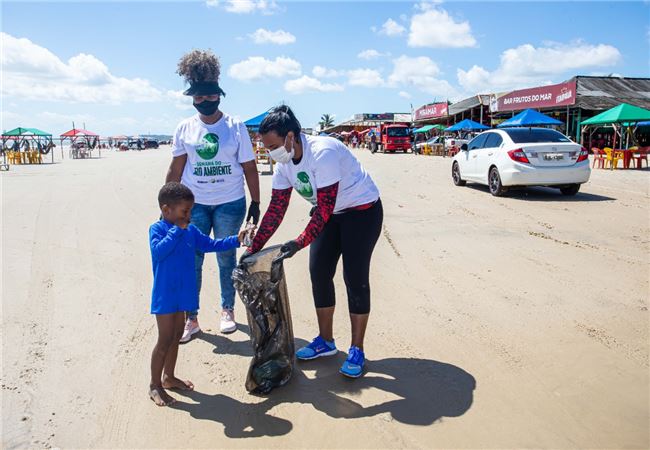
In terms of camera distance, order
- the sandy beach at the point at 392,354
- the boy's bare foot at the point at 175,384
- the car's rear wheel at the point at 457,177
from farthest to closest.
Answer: the car's rear wheel at the point at 457,177
the boy's bare foot at the point at 175,384
the sandy beach at the point at 392,354

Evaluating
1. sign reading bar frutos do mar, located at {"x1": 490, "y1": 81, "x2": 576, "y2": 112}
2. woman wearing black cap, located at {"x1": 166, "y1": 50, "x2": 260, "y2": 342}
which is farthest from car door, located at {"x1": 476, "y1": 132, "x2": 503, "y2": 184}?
sign reading bar frutos do mar, located at {"x1": 490, "y1": 81, "x2": 576, "y2": 112}

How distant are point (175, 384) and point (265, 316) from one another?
70 centimetres

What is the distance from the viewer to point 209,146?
3861 mm

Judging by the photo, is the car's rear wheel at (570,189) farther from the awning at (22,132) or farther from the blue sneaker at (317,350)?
the awning at (22,132)

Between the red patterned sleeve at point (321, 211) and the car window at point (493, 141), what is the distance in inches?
348

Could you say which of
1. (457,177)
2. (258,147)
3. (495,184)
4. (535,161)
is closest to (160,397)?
(535,161)

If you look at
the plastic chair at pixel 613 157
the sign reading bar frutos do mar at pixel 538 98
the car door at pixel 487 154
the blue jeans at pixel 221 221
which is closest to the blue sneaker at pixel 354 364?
the blue jeans at pixel 221 221

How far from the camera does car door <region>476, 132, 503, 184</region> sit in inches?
435

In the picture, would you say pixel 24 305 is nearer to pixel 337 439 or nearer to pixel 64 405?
pixel 64 405

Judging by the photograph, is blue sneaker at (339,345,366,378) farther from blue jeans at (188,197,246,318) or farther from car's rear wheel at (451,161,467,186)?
car's rear wheel at (451,161,467,186)

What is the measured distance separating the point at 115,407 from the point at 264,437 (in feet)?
3.14

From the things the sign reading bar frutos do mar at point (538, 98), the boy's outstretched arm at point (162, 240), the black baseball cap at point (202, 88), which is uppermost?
the sign reading bar frutos do mar at point (538, 98)

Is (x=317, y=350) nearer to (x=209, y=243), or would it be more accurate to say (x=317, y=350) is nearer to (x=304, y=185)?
Result: (x=209, y=243)

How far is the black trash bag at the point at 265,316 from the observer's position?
10.4ft
